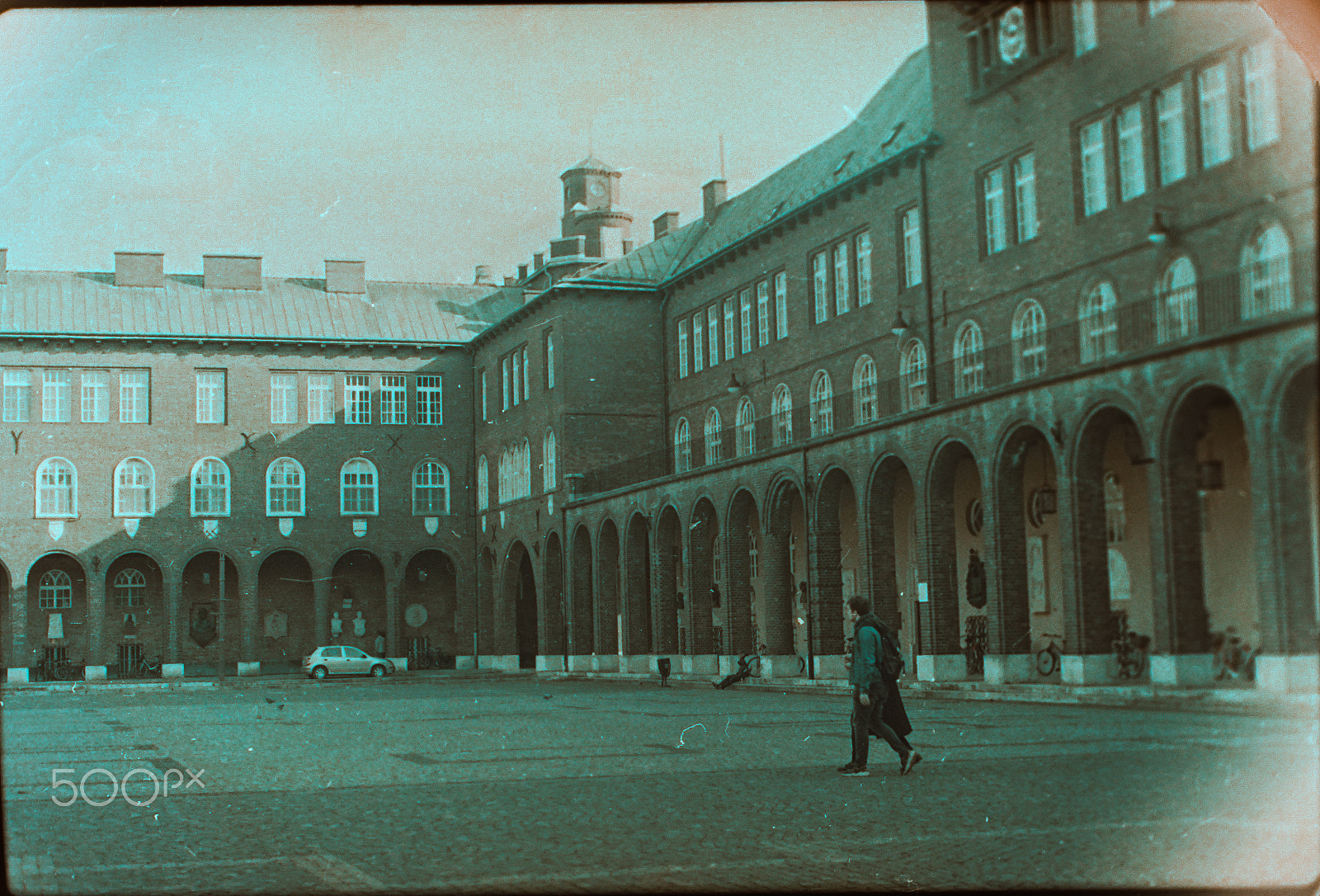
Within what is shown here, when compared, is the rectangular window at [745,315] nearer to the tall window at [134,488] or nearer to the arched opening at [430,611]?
the tall window at [134,488]

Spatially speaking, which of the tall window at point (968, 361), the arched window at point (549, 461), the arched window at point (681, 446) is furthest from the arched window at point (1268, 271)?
the arched window at point (549, 461)

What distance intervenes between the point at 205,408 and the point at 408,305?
7.84 metres

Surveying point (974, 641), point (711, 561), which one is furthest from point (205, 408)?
point (974, 641)

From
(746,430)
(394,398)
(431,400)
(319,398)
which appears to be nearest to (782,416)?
(746,430)

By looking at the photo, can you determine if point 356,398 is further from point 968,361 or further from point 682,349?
point 968,361

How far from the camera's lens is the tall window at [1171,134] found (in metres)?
16.4

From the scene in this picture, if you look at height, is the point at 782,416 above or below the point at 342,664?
above

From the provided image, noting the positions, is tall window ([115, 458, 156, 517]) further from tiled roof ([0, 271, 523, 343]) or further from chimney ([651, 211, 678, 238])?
chimney ([651, 211, 678, 238])

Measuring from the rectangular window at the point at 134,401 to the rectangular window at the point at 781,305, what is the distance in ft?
61.0

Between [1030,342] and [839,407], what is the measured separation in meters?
8.83

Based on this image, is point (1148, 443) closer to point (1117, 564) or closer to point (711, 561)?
point (1117, 564)

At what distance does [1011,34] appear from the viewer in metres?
23.1

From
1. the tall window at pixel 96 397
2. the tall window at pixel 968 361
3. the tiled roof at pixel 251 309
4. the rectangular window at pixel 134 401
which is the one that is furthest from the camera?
the tall window at pixel 96 397

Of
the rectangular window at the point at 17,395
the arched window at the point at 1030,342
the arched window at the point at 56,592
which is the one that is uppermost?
the rectangular window at the point at 17,395
